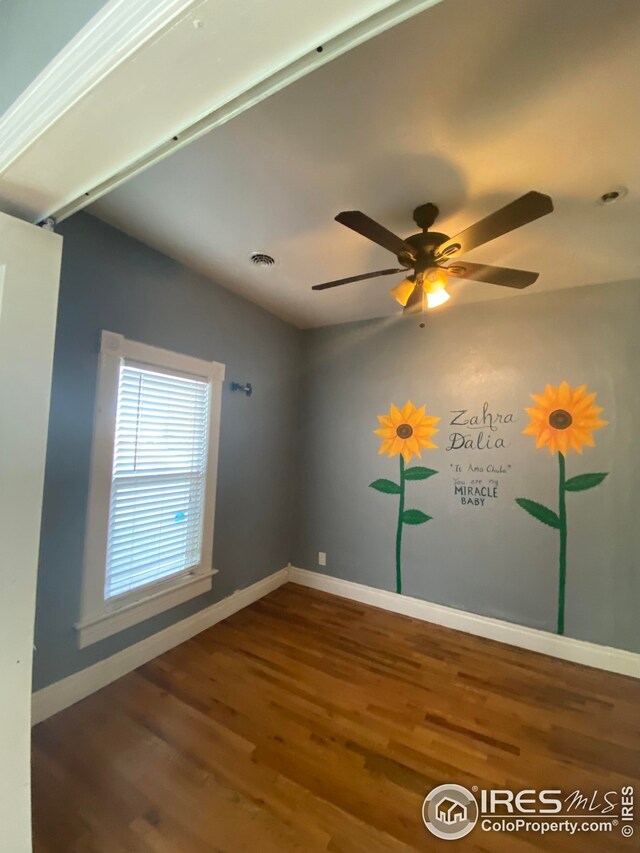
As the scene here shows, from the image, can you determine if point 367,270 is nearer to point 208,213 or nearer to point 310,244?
point 310,244

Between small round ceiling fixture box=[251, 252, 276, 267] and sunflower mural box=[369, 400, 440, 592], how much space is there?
1537mm

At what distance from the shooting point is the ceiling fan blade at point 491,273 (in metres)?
1.64

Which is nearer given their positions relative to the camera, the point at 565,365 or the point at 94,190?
the point at 94,190

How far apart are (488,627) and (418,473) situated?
1230 millimetres

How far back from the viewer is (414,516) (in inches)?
114

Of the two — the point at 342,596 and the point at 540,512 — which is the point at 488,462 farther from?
the point at 342,596

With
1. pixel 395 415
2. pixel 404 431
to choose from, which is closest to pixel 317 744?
pixel 404 431

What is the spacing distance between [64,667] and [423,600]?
7.90ft

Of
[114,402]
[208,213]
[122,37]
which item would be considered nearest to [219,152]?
[208,213]

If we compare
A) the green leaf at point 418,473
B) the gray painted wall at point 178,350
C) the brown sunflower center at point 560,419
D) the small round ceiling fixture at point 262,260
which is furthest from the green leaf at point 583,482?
the small round ceiling fixture at point 262,260

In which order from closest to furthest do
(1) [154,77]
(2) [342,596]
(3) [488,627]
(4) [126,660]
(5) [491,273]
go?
(1) [154,77]
(5) [491,273]
(4) [126,660]
(3) [488,627]
(2) [342,596]

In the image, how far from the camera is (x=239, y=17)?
20.3 inches

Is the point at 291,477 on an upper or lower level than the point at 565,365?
lower

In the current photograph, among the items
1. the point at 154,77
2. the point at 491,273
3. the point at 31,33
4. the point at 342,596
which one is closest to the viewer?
the point at 154,77
